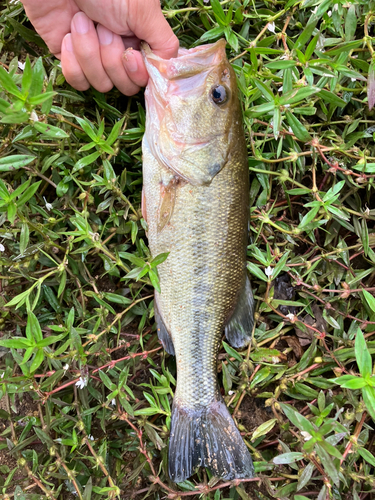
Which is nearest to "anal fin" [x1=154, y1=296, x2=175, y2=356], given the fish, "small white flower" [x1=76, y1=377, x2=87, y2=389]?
the fish

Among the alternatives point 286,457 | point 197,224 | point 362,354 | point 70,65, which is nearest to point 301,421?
point 286,457

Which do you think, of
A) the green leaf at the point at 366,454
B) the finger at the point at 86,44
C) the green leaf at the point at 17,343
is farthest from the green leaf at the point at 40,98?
the green leaf at the point at 366,454

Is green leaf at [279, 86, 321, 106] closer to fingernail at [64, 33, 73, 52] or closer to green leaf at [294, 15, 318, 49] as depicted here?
green leaf at [294, 15, 318, 49]

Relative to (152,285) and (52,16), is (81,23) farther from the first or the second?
(152,285)

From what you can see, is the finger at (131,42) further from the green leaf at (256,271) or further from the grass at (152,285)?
the green leaf at (256,271)

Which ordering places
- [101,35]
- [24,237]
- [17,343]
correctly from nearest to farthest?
[17,343], [24,237], [101,35]
